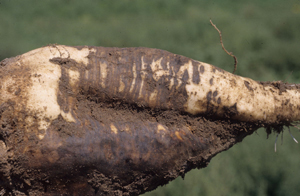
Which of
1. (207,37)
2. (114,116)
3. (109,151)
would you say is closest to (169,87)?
(114,116)

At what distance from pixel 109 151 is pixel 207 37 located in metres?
1.58

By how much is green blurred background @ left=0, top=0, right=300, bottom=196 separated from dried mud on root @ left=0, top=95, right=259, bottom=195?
1051 millimetres

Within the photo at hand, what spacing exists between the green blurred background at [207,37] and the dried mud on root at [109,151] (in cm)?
105

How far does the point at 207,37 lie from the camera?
95.2 inches

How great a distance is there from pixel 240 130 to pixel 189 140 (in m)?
0.28

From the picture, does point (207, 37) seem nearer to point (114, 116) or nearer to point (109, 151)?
point (114, 116)

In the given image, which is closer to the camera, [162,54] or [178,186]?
[162,54]

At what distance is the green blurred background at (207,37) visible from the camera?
2268 millimetres

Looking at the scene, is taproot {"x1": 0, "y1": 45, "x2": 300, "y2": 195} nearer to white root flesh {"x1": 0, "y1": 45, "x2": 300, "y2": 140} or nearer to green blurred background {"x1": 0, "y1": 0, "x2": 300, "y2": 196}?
white root flesh {"x1": 0, "y1": 45, "x2": 300, "y2": 140}

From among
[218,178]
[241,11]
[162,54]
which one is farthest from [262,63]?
[162,54]

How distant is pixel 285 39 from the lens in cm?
243

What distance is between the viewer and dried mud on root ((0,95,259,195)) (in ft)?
3.57

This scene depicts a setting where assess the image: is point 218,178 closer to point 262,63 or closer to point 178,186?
point 178,186

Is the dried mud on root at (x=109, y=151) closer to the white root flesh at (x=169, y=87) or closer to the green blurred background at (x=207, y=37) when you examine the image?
the white root flesh at (x=169, y=87)
